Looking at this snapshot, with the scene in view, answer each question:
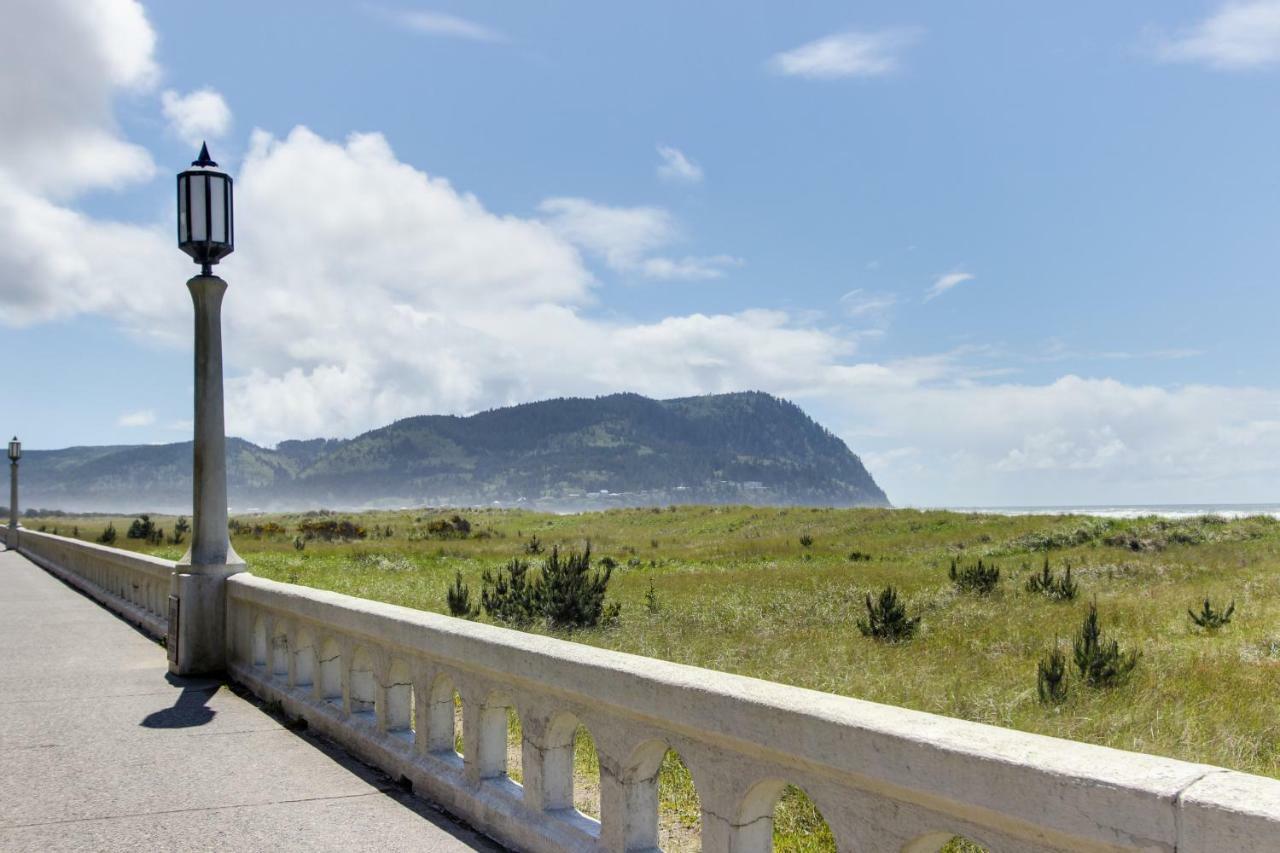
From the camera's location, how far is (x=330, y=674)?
6547 millimetres

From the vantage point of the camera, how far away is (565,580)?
52.3 ft

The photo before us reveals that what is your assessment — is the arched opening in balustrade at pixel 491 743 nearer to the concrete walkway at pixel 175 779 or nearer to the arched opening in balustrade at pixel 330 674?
the concrete walkway at pixel 175 779

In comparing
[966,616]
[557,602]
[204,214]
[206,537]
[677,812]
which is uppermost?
[204,214]

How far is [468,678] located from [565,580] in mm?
11416

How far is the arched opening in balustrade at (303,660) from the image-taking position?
700 cm

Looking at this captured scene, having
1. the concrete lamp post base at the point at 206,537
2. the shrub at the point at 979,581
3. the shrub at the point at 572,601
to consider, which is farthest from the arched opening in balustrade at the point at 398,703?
the shrub at the point at 979,581

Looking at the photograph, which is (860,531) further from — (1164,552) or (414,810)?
(414,810)

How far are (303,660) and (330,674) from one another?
60 cm

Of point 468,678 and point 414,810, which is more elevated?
point 468,678

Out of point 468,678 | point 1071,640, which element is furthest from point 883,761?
point 1071,640

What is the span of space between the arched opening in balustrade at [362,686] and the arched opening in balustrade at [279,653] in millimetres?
1530

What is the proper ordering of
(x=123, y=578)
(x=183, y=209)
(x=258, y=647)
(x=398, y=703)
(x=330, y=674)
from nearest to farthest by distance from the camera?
(x=398, y=703), (x=330, y=674), (x=258, y=647), (x=183, y=209), (x=123, y=578)

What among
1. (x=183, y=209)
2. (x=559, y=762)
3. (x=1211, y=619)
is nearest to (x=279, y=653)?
(x=559, y=762)

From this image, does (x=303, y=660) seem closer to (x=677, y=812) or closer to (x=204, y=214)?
(x=677, y=812)
